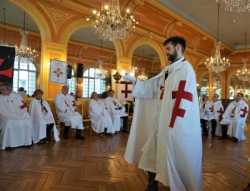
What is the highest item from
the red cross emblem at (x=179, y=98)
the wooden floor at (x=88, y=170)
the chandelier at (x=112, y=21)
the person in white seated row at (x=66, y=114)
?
the chandelier at (x=112, y=21)

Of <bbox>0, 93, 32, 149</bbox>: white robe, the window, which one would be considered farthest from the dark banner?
the window

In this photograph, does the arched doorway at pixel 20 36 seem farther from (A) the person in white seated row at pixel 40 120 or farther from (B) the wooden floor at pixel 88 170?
(B) the wooden floor at pixel 88 170

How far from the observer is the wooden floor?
3.53 metres

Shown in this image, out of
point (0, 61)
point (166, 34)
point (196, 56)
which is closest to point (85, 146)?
point (0, 61)

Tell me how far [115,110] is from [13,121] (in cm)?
385

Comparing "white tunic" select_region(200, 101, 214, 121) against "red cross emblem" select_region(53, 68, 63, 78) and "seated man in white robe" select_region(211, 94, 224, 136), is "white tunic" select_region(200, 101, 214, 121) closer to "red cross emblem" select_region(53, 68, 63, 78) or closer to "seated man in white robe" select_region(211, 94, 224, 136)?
"seated man in white robe" select_region(211, 94, 224, 136)

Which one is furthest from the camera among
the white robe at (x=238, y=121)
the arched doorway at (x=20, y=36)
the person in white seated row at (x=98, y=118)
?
the arched doorway at (x=20, y=36)

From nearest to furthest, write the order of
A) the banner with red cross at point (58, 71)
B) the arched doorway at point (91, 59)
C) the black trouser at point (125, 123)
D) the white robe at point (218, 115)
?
the banner with red cross at point (58, 71)
the white robe at point (218, 115)
the black trouser at point (125, 123)
the arched doorway at point (91, 59)

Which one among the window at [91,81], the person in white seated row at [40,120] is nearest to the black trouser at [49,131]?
the person in white seated row at [40,120]

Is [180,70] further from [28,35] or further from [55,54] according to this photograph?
[28,35]

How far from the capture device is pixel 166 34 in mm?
12367

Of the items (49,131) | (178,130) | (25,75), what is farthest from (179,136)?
(25,75)

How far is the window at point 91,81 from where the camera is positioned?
65.1ft

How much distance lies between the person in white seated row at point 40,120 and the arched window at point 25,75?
9.42 metres
